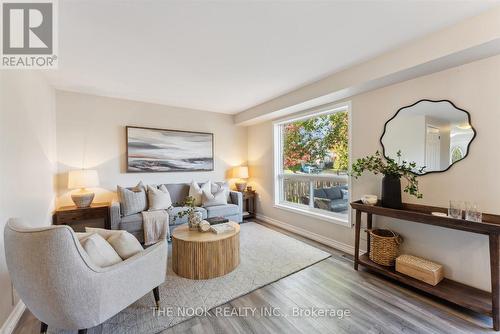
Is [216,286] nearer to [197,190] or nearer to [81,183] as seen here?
[197,190]

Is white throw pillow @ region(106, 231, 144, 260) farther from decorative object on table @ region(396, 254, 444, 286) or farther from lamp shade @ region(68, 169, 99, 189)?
decorative object on table @ region(396, 254, 444, 286)

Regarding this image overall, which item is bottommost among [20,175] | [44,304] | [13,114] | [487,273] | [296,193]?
[487,273]

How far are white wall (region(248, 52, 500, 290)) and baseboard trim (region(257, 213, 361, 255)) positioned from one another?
0.61 meters

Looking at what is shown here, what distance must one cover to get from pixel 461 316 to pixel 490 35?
89.5 inches

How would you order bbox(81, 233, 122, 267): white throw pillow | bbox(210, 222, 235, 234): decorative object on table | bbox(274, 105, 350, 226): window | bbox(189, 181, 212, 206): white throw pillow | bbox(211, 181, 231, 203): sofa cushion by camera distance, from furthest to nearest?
bbox(211, 181, 231, 203): sofa cushion → bbox(189, 181, 212, 206): white throw pillow → bbox(274, 105, 350, 226): window → bbox(210, 222, 235, 234): decorative object on table → bbox(81, 233, 122, 267): white throw pillow

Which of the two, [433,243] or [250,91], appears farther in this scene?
[250,91]

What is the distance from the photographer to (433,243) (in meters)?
2.18

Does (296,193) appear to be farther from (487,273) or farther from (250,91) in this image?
(487,273)

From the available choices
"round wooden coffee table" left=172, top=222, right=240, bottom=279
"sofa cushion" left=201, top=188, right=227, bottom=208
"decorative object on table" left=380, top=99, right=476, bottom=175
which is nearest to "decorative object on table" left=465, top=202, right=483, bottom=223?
"decorative object on table" left=380, top=99, right=476, bottom=175

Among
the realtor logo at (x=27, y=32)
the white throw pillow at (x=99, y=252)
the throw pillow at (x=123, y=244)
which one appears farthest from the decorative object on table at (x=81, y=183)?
the white throw pillow at (x=99, y=252)

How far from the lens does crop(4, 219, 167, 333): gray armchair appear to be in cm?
115

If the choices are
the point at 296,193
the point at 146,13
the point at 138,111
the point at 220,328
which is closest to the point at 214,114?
the point at 138,111

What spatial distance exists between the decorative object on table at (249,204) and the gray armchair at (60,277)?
11.1ft

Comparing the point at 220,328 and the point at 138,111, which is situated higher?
the point at 138,111
